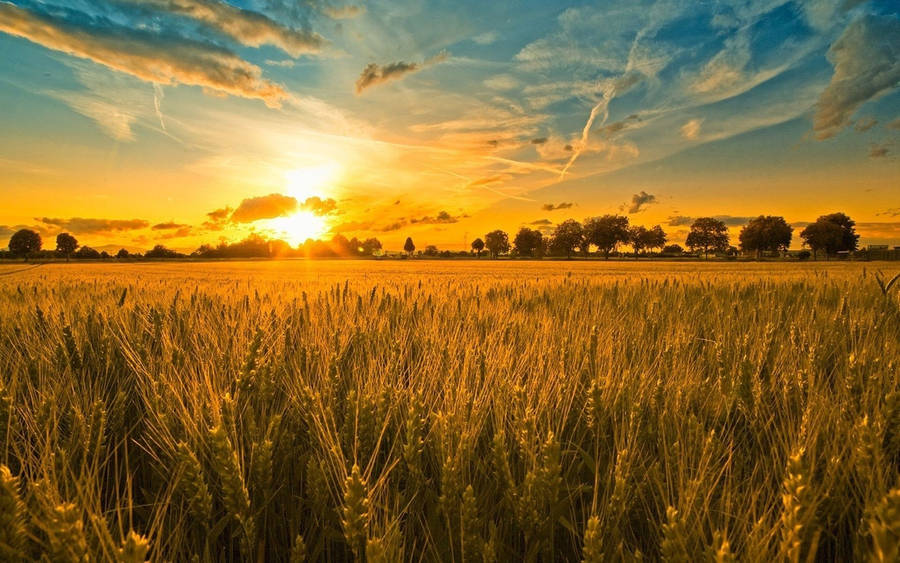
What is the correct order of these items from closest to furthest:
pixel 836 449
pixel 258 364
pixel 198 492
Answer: pixel 198 492
pixel 836 449
pixel 258 364

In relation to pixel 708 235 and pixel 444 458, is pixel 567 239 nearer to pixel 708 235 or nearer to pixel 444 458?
pixel 708 235

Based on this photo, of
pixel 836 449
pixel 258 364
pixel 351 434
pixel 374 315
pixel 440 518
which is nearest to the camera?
pixel 440 518

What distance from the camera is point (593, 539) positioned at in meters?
0.90

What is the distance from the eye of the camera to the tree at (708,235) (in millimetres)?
114125

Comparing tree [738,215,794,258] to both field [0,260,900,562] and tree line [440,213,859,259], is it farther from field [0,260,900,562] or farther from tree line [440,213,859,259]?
→ field [0,260,900,562]

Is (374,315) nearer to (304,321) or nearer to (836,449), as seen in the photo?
(304,321)

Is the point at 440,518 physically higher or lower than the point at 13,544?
lower

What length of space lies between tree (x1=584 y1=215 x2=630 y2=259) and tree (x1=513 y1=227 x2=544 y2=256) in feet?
60.8

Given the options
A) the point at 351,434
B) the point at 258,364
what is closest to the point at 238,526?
the point at 351,434

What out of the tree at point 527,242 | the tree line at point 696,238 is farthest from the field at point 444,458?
the tree at point 527,242

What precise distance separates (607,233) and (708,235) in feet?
93.9

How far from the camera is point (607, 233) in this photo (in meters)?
110

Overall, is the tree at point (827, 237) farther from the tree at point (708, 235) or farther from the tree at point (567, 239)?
the tree at point (567, 239)

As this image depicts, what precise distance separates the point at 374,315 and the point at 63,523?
3361mm
